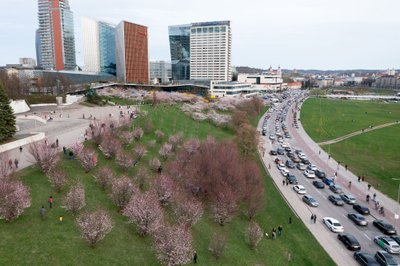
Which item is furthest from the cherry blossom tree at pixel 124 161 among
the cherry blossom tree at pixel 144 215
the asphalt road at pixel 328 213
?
the asphalt road at pixel 328 213

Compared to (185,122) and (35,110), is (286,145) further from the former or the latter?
(35,110)

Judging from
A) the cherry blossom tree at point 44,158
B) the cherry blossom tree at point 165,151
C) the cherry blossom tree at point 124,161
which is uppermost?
the cherry blossom tree at point 44,158

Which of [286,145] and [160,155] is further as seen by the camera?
[286,145]

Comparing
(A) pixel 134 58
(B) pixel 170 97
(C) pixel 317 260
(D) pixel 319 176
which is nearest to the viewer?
(C) pixel 317 260

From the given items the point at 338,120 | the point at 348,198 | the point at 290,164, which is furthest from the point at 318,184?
the point at 338,120

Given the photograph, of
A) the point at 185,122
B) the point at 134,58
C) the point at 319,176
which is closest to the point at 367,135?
the point at 319,176

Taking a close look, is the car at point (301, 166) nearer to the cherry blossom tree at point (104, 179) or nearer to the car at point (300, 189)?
the car at point (300, 189)

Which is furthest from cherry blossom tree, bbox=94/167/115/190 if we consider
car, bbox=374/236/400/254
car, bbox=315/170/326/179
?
car, bbox=315/170/326/179

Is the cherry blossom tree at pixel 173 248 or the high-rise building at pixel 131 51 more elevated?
the high-rise building at pixel 131 51
